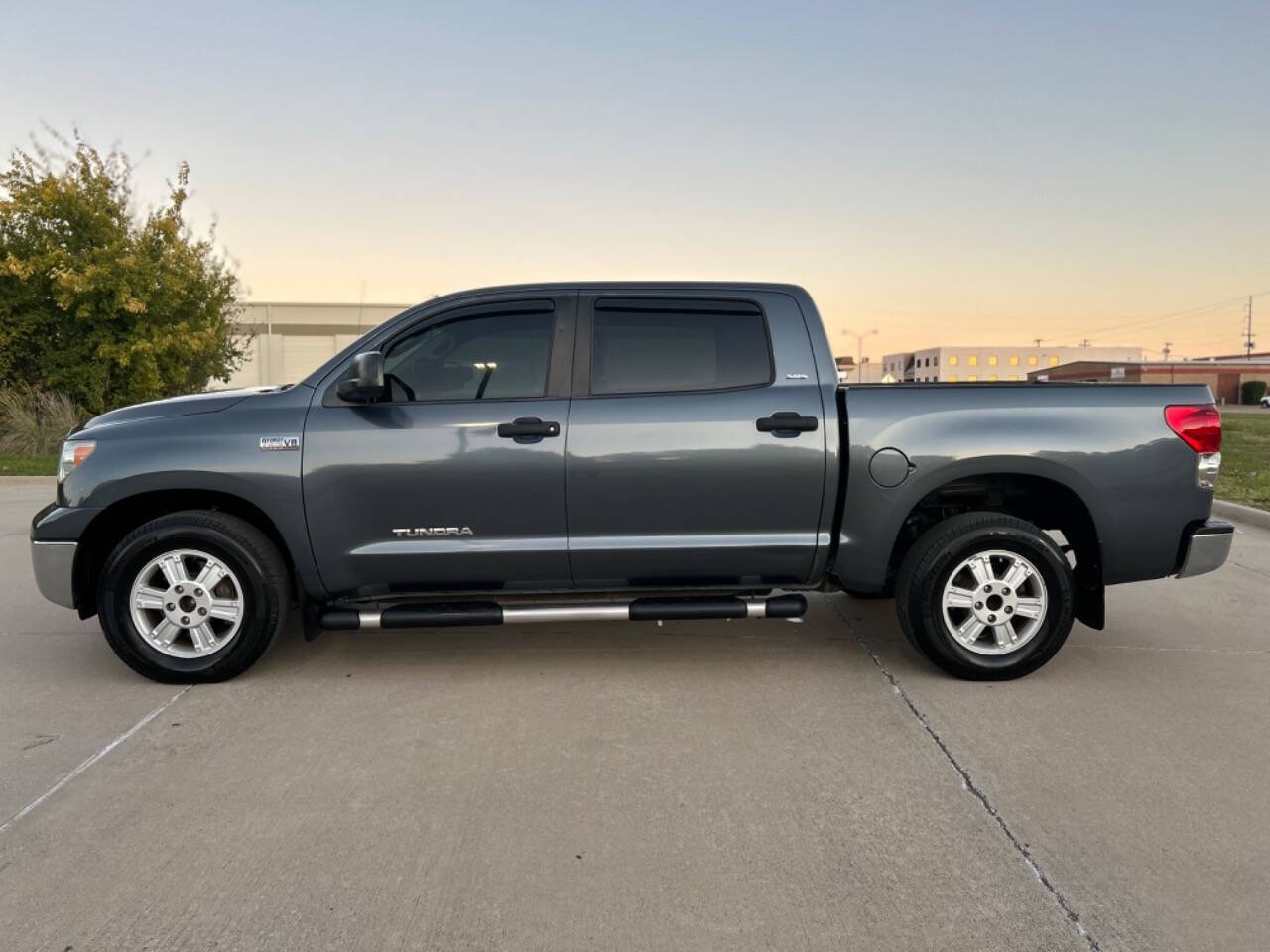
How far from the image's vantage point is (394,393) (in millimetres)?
4777

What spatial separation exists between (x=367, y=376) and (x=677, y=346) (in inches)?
61.3

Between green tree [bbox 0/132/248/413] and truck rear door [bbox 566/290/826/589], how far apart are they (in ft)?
47.1

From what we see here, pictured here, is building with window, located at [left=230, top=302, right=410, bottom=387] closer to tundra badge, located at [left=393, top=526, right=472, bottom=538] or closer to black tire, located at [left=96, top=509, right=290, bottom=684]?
black tire, located at [left=96, top=509, right=290, bottom=684]

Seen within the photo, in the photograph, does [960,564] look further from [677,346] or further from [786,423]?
[677,346]

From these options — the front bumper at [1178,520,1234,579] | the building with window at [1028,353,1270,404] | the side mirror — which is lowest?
the building with window at [1028,353,1270,404]

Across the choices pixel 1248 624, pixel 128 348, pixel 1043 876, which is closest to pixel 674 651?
pixel 1043 876

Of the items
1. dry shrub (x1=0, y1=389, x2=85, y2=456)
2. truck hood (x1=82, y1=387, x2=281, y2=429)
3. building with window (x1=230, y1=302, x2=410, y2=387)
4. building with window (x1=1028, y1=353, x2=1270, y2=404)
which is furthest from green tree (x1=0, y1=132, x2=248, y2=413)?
building with window (x1=1028, y1=353, x2=1270, y2=404)

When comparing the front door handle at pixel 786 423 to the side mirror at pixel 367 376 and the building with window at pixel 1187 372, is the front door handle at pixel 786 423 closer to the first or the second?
the side mirror at pixel 367 376

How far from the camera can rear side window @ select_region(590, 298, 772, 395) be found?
15.8 feet

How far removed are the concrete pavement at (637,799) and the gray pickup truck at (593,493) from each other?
A: 0.42 metres

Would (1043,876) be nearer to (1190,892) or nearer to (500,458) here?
(1190,892)

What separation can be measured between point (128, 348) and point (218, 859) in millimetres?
16049

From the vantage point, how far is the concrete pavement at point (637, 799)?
2.69 m

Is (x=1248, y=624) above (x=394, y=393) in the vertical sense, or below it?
below
